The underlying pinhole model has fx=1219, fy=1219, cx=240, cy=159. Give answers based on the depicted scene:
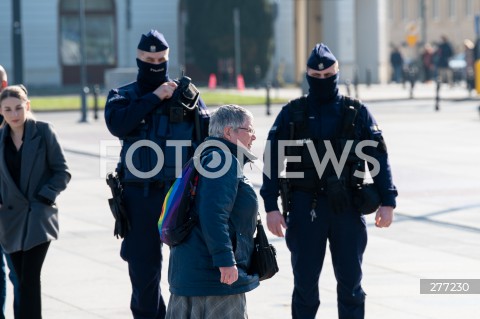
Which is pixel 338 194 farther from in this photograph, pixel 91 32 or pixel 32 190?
pixel 91 32

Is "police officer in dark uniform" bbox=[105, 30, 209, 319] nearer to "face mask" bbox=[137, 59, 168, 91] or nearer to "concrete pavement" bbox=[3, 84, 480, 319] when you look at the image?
"face mask" bbox=[137, 59, 168, 91]

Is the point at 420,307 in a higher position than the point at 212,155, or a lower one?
lower

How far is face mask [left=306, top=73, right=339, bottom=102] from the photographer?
23.5 feet

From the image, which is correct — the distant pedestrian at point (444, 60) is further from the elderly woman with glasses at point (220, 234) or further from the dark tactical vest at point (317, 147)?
the elderly woman with glasses at point (220, 234)

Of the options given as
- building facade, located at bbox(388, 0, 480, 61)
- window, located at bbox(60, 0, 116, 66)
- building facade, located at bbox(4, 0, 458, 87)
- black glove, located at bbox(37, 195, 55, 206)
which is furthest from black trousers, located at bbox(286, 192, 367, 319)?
building facade, located at bbox(388, 0, 480, 61)

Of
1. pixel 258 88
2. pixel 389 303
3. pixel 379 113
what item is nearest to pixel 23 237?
pixel 389 303

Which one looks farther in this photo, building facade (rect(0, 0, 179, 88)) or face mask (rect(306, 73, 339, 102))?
building facade (rect(0, 0, 179, 88))

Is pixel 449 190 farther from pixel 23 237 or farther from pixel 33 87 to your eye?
pixel 33 87

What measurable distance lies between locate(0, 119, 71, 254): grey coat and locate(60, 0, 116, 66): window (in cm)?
4249

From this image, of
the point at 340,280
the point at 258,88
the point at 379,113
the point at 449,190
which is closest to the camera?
the point at 340,280

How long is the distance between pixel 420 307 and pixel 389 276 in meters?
1.13

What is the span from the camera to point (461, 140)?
72.0 feet

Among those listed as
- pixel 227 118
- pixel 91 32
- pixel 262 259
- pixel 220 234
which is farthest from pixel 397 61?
pixel 220 234

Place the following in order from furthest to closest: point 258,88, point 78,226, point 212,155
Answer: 1. point 258,88
2. point 78,226
3. point 212,155
